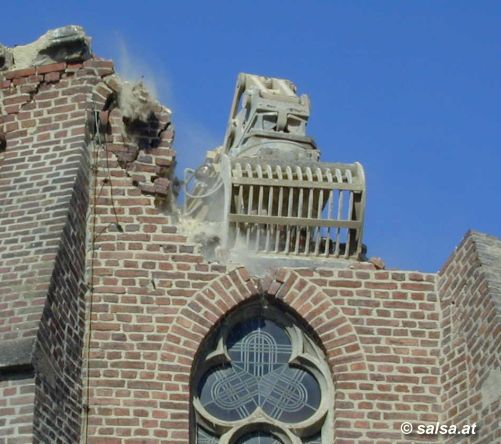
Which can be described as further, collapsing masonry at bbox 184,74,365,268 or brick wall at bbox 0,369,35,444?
collapsing masonry at bbox 184,74,365,268

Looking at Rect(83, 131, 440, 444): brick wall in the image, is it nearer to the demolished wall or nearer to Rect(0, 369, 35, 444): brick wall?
the demolished wall

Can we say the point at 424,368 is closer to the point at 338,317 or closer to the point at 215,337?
the point at 338,317

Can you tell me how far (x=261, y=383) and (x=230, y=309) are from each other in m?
0.70

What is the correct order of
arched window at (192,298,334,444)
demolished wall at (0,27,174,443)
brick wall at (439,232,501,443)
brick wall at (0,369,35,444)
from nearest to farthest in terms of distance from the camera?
brick wall at (0,369,35,444) → demolished wall at (0,27,174,443) → brick wall at (439,232,501,443) → arched window at (192,298,334,444)

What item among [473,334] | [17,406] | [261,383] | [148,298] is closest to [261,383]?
[261,383]

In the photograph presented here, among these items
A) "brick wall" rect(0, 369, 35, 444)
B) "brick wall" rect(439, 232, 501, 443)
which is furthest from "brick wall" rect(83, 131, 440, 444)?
"brick wall" rect(0, 369, 35, 444)

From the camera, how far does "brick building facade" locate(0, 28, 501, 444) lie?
47.6ft

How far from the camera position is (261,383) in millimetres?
15344

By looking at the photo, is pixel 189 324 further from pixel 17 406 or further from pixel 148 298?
pixel 17 406

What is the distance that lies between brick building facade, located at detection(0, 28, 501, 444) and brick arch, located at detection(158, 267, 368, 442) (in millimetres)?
12

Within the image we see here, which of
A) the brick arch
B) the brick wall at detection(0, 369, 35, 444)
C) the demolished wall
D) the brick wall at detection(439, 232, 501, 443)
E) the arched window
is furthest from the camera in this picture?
the arched window

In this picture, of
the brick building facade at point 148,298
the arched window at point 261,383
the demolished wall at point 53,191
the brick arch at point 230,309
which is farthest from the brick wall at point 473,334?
the demolished wall at point 53,191

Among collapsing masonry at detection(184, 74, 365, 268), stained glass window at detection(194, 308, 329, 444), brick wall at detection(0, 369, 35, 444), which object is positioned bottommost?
brick wall at detection(0, 369, 35, 444)

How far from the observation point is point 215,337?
15.4 metres
